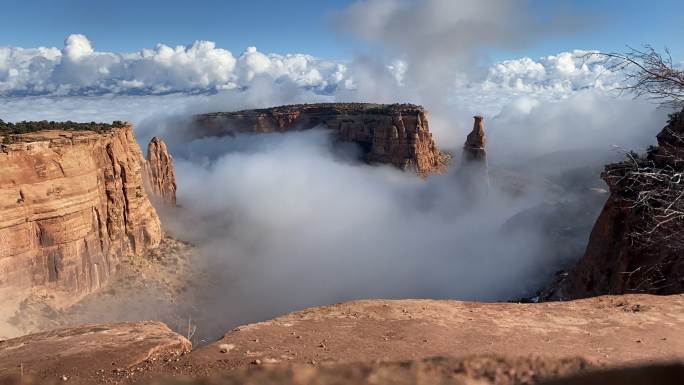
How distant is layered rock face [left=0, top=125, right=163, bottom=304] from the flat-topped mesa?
67.8 metres

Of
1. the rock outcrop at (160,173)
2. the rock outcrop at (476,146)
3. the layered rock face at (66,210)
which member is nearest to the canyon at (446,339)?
the layered rock face at (66,210)

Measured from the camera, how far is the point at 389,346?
7.94 metres

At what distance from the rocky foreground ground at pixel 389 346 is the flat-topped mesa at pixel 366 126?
8992cm

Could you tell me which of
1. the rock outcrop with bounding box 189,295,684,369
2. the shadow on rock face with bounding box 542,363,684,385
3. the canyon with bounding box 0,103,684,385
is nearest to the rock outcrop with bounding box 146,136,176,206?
the canyon with bounding box 0,103,684,385

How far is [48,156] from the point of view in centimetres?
2888

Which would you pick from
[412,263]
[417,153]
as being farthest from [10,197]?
[417,153]

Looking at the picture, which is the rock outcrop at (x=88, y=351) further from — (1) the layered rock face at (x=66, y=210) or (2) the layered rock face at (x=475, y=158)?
(2) the layered rock face at (x=475, y=158)

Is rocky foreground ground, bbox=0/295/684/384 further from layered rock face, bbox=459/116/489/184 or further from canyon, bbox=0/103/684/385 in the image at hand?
layered rock face, bbox=459/116/489/184

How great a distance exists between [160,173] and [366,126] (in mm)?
64011

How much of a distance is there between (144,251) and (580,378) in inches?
1585

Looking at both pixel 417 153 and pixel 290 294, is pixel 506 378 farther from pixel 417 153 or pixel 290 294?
pixel 417 153

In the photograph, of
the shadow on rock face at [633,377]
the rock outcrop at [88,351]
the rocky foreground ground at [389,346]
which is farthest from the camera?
the rock outcrop at [88,351]

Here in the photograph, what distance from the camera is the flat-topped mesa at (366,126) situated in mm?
99312

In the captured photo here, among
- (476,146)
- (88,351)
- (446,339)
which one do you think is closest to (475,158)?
(476,146)
